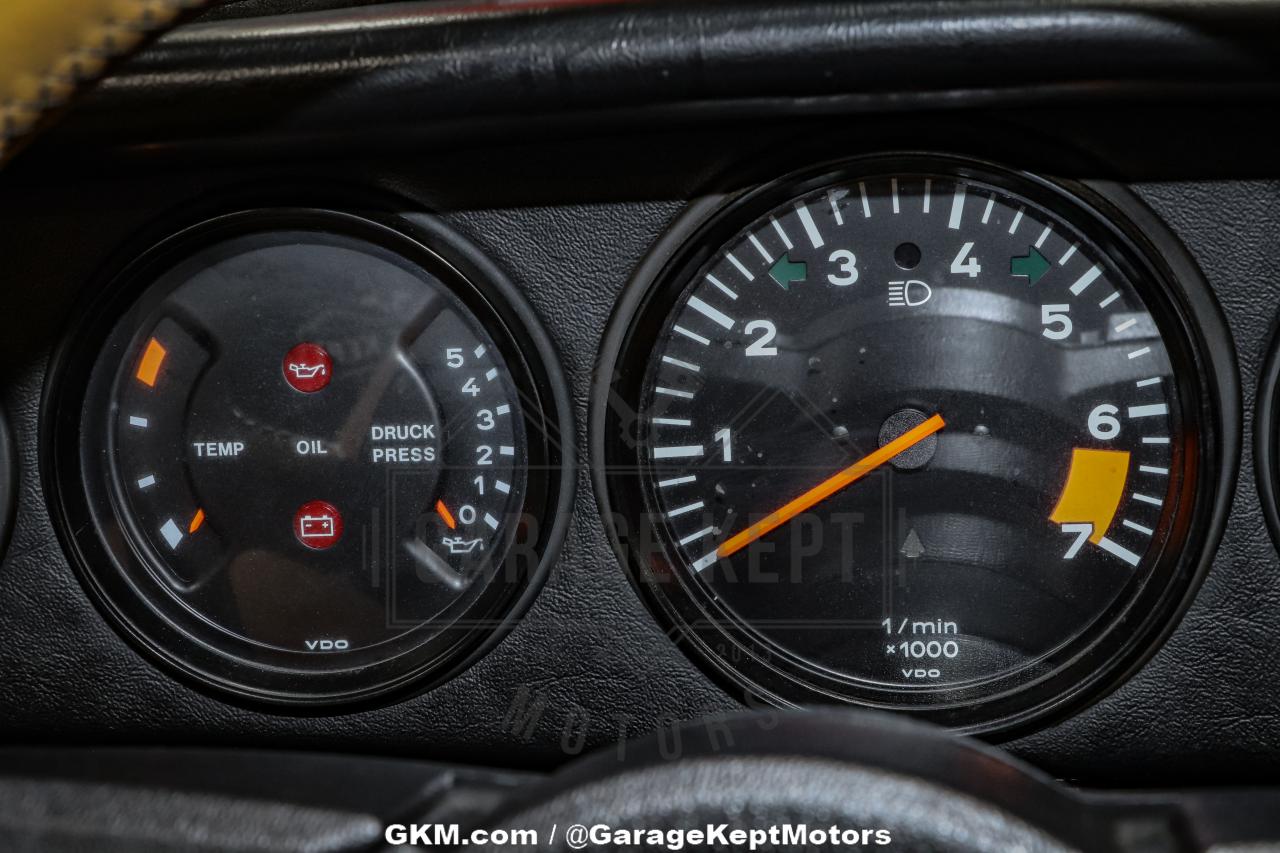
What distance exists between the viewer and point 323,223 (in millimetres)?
1908

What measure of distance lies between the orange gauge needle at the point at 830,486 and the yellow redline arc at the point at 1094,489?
0.20 metres

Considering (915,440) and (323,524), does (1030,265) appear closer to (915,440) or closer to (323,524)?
(915,440)

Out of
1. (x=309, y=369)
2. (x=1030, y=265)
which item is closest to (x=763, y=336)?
(x=1030, y=265)

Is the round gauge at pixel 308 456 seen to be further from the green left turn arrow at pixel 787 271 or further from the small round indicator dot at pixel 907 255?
the small round indicator dot at pixel 907 255

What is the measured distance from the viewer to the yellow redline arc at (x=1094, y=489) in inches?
71.1

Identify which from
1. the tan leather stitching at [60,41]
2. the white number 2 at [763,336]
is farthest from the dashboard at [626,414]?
the tan leather stitching at [60,41]

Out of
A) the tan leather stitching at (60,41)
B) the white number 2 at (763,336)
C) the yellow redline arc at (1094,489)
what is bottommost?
the yellow redline arc at (1094,489)

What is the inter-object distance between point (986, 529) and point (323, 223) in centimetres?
108

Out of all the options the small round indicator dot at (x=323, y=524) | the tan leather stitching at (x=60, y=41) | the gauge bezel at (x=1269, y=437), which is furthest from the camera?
the small round indicator dot at (x=323, y=524)

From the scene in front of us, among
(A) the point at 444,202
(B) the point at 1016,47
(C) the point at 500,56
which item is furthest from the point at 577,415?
(B) the point at 1016,47

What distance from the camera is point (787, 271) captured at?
1848 millimetres

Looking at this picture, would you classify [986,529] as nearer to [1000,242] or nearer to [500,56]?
[1000,242]

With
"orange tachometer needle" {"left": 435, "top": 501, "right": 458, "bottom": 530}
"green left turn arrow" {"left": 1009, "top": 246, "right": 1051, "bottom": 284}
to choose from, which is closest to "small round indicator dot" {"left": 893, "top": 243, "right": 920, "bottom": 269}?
Result: "green left turn arrow" {"left": 1009, "top": 246, "right": 1051, "bottom": 284}

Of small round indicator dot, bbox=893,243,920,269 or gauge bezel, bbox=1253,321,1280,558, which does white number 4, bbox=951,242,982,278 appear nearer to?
small round indicator dot, bbox=893,243,920,269
